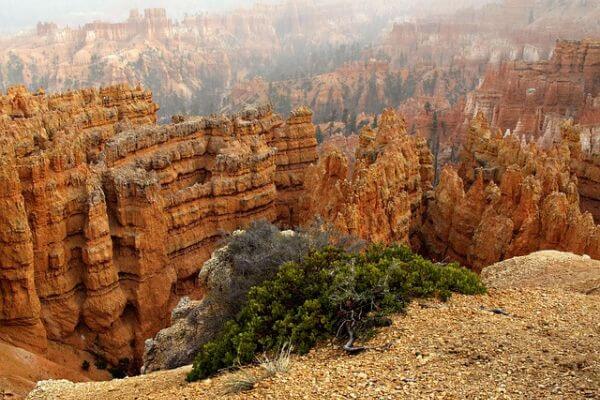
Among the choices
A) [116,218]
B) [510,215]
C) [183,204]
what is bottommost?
[510,215]

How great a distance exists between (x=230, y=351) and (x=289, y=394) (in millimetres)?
1755

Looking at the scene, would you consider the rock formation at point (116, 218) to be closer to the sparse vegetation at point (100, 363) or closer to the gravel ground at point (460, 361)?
the sparse vegetation at point (100, 363)

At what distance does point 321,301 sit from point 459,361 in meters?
2.32

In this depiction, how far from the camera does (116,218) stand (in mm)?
17531

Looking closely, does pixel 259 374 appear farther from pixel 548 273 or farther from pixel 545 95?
pixel 545 95

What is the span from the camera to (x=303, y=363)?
764 cm

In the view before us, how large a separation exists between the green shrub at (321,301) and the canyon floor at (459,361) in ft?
0.86

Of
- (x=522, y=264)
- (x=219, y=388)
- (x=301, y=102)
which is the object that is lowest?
(x=301, y=102)

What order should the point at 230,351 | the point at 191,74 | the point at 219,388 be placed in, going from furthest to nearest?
the point at 191,74
the point at 230,351
the point at 219,388

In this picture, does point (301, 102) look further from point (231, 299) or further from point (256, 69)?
point (231, 299)

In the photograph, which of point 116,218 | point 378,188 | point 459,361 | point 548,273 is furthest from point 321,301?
point 116,218

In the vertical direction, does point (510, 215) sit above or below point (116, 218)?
below

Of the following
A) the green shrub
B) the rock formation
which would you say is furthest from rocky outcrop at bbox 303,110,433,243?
the green shrub

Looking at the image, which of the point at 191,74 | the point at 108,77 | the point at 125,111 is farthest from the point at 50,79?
the point at 125,111
